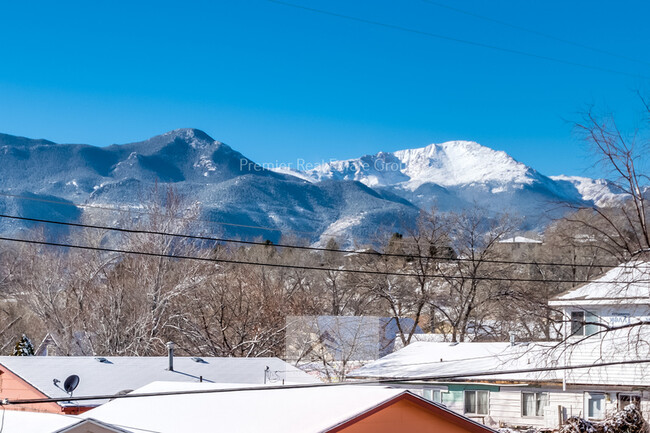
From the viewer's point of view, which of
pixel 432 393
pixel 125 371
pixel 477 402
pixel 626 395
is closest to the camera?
pixel 626 395

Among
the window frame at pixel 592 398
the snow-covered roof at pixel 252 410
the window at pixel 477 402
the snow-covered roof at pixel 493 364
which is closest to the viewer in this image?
the snow-covered roof at pixel 252 410

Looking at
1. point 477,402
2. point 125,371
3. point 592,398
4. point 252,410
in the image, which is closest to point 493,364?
point 477,402

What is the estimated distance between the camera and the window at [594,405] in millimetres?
28078

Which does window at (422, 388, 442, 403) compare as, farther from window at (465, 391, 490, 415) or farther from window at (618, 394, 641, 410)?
window at (618, 394, 641, 410)

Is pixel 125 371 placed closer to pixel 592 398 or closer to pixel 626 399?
pixel 592 398

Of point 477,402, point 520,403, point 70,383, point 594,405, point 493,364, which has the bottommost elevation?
point 477,402

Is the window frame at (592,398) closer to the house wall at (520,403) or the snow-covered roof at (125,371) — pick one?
the house wall at (520,403)

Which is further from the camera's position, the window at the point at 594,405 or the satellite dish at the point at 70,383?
the window at the point at 594,405

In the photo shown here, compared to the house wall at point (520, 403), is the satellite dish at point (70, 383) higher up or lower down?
higher up

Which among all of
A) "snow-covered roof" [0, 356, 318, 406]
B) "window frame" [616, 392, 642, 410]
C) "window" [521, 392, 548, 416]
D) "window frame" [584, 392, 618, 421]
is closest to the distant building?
"snow-covered roof" [0, 356, 318, 406]

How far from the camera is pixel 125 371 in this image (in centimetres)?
2909

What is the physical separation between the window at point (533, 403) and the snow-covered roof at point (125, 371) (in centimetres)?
850

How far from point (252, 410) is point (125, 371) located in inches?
574

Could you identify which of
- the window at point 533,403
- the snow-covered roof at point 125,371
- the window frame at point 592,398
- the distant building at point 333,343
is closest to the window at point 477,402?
the window at point 533,403
